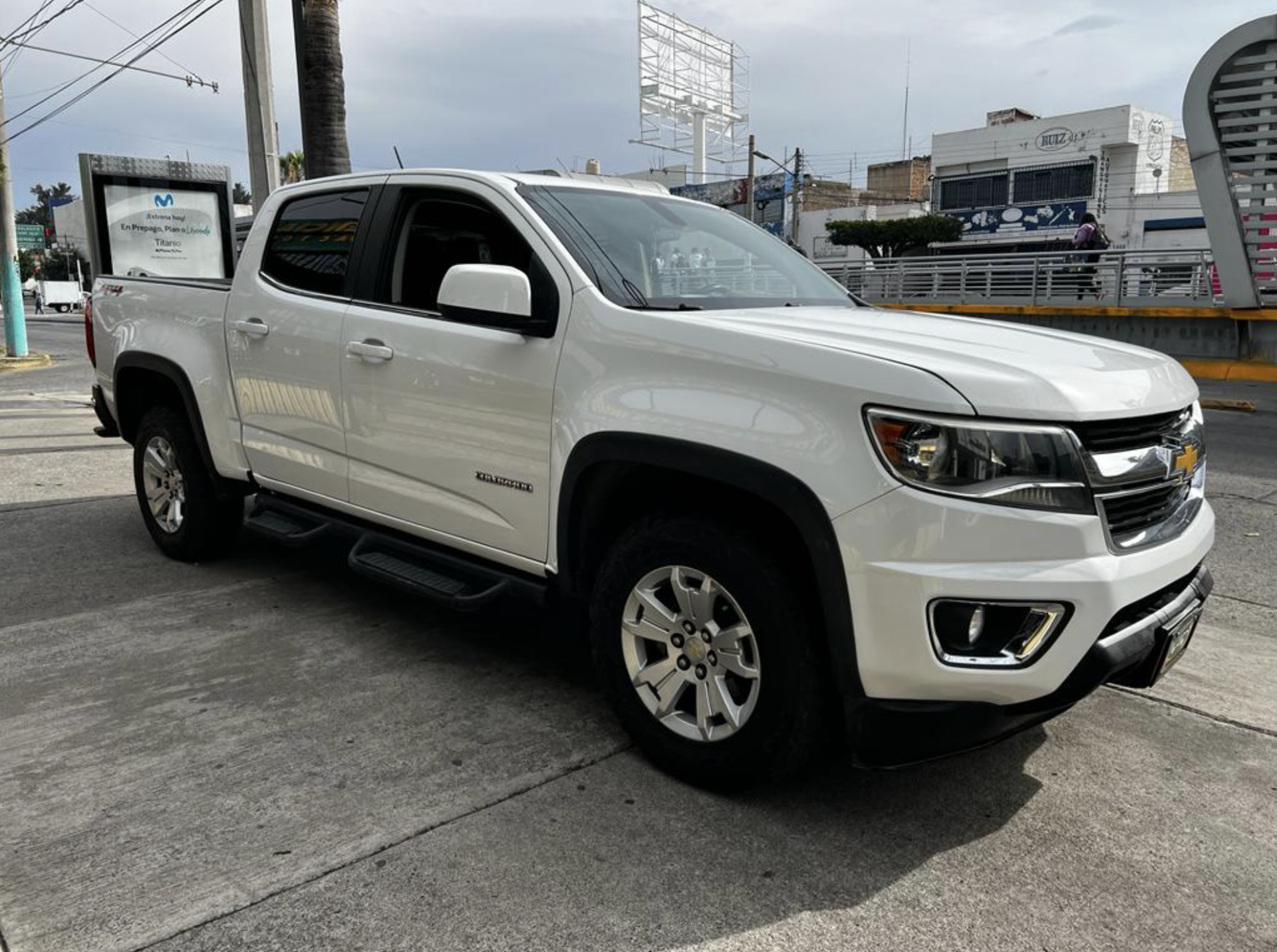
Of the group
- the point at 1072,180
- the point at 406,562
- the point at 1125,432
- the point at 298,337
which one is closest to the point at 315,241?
the point at 298,337

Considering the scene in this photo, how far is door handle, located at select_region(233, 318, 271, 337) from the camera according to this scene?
4.44 m

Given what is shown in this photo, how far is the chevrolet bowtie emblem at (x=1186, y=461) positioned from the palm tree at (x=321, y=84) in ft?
26.3

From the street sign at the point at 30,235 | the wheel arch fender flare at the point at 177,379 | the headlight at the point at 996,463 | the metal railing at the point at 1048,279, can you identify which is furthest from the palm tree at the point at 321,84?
the street sign at the point at 30,235

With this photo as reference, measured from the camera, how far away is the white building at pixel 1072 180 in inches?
1728

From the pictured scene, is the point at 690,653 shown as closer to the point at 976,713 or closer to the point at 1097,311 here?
the point at 976,713

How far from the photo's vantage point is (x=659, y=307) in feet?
10.5

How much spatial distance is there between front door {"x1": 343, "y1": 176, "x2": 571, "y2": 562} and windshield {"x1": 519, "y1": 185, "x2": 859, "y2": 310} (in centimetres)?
17

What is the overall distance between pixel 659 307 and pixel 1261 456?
7.83 metres

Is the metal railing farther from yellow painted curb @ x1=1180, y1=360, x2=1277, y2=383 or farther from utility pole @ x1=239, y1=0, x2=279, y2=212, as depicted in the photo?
utility pole @ x1=239, y1=0, x2=279, y2=212

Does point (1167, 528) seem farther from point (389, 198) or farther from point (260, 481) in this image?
point (260, 481)

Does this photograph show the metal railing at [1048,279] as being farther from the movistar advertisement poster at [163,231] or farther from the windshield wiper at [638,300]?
the windshield wiper at [638,300]

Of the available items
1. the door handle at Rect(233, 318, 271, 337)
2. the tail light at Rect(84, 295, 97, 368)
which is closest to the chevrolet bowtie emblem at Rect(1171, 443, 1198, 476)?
the door handle at Rect(233, 318, 271, 337)

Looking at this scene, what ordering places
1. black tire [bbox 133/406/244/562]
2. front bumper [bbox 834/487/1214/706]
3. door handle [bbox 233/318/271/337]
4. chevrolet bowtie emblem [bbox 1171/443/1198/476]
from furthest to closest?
black tire [bbox 133/406/244/562], door handle [bbox 233/318/271/337], chevrolet bowtie emblem [bbox 1171/443/1198/476], front bumper [bbox 834/487/1214/706]

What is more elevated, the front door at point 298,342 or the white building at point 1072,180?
the white building at point 1072,180
